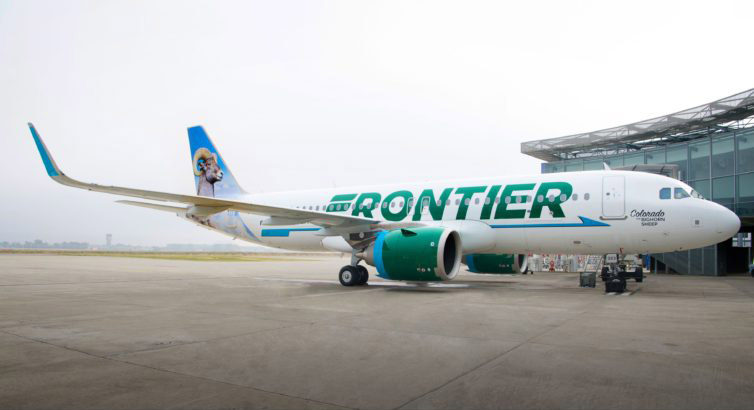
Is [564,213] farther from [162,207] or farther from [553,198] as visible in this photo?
[162,207]

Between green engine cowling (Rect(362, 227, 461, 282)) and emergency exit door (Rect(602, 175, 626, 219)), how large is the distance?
12.4ft

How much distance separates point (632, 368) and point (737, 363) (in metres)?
1.10

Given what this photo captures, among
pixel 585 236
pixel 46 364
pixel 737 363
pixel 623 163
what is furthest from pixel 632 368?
pixel 623 163

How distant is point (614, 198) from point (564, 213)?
1238 millimetres

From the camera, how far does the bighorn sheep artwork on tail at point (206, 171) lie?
19.2 meters

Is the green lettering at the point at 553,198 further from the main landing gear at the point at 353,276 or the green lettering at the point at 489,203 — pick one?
the main landing gear at the point at 353,276

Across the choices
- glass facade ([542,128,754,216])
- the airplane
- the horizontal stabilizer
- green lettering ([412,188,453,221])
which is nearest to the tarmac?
the airplane

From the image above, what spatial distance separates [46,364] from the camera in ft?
14.1

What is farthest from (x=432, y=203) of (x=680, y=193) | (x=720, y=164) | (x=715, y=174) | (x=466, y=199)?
(x=720, y=164)

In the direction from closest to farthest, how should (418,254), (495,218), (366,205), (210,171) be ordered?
(418,254) < (495,218) < (366,205) < (210,171)

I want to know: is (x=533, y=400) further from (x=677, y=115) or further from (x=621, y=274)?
(x=677, y=115)

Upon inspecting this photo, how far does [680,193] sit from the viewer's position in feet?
38.7

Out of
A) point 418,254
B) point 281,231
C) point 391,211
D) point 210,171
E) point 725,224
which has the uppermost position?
point 210,171

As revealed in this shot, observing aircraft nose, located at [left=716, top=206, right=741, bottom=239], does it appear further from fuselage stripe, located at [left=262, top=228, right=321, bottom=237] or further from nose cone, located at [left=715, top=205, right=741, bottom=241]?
fuselage stripe, located at [left=262, top=228, right=321, bottom=237]
